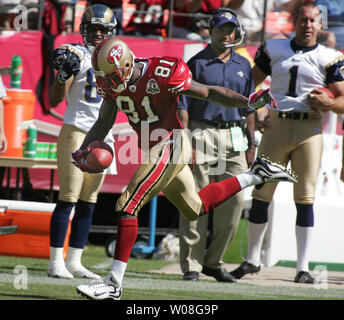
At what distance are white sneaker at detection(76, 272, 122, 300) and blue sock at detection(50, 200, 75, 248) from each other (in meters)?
1.18

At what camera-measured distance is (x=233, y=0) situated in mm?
8031

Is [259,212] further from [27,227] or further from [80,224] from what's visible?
[27,227]

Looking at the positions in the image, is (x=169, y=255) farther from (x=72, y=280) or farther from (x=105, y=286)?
(x=105, y=286)

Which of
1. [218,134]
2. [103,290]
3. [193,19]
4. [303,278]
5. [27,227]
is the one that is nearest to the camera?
[103,290]

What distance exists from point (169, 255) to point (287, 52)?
241cm

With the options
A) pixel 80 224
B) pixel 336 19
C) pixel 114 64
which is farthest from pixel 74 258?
pixel 336 19

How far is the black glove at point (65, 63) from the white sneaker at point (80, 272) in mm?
1292

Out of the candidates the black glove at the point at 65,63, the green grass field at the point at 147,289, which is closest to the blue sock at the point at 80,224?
the green grass field at the point at 147,289

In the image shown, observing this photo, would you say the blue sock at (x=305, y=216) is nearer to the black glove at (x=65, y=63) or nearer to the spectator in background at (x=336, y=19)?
the black glove at (x=65, y=63)

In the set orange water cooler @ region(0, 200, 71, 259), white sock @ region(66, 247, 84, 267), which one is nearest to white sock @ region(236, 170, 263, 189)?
white sock @ region(66, 247, 84, 267)

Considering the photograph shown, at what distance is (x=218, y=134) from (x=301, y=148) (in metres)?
0.61

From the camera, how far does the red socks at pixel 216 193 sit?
182 inches

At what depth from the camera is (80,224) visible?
532 centimetres

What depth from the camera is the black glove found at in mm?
5090
